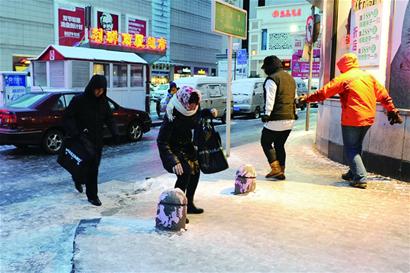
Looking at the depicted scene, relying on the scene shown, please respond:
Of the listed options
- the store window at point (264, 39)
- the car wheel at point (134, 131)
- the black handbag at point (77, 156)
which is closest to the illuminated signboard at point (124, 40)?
the car wheel at point (134, 131)

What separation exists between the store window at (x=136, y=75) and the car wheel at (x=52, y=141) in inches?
264

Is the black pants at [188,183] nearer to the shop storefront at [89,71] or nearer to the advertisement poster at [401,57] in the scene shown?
the advertisement poster at [401,57]

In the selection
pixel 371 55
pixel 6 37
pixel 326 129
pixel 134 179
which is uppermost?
pixel 6 37

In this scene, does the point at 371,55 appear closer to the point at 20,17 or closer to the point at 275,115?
the point at 275,115

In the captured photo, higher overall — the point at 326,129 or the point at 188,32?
the point at 188,32

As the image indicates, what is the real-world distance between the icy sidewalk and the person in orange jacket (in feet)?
1.65

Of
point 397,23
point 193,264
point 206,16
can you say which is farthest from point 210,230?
point 206,16

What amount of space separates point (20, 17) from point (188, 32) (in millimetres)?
25782

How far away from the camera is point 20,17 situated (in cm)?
3597

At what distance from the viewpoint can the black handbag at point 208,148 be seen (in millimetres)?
5129

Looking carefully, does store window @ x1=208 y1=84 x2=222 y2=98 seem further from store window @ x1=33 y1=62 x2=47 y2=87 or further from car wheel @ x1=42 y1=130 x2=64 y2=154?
car wheel @ x1=42 y1=130 x2=64 y2=154

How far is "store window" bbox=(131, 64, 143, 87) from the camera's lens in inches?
677

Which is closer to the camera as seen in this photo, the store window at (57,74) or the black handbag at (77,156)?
the black handbag at (77,156)

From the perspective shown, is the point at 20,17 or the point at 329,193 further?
the point at 20,17
